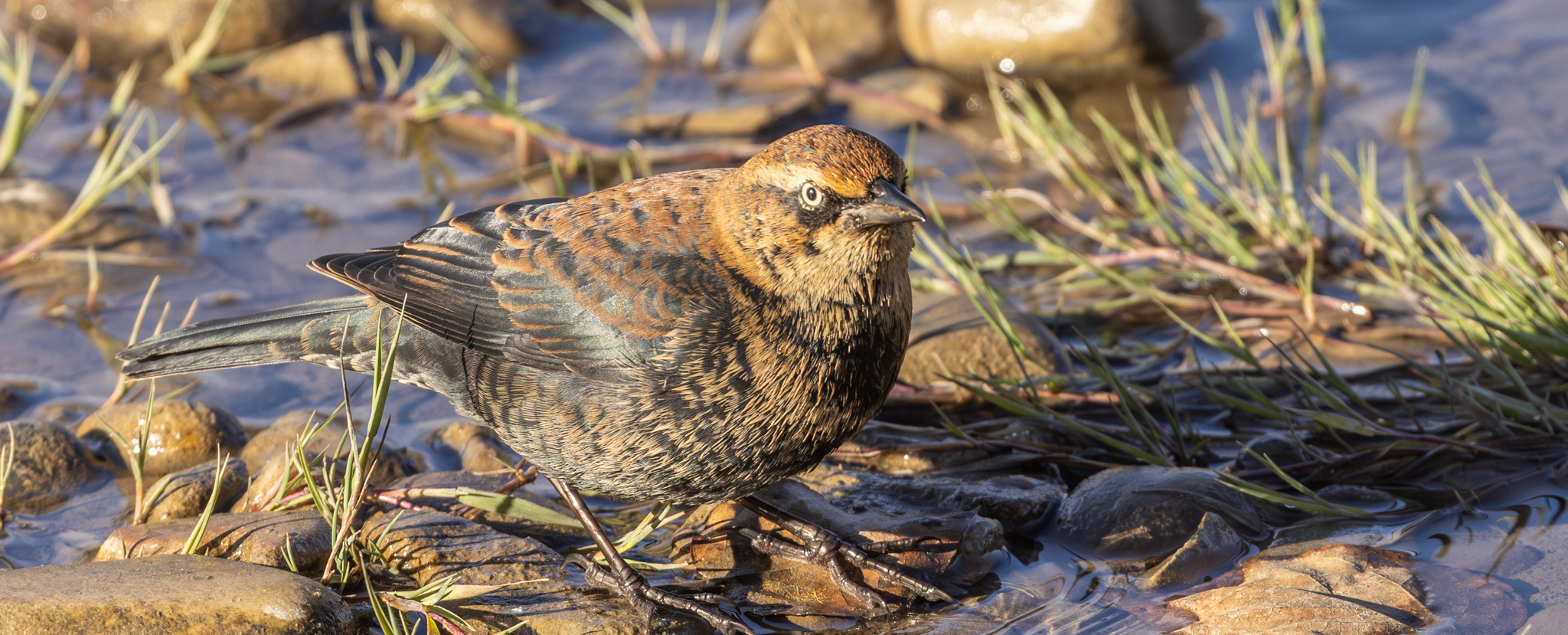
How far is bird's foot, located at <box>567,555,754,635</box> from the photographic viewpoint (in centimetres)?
404

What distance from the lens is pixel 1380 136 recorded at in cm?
750

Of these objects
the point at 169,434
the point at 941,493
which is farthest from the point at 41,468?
the point at 941,493

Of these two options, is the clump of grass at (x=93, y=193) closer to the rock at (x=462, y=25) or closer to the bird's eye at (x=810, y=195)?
the rock at (x=462, y=25)

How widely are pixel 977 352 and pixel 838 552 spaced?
4.36 ft

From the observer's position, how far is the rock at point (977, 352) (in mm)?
5277

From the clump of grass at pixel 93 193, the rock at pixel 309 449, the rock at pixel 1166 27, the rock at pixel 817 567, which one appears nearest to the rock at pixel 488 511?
the rock at pixel 309 449

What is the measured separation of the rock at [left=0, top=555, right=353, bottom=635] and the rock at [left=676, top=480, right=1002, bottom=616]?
3.85ft

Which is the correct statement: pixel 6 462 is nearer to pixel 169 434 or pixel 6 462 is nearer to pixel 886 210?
pixel 169 434

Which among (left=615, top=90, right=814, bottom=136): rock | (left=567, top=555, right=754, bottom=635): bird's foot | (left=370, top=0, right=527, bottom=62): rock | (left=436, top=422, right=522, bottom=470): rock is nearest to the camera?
(left=567, top=555, right=754, bottom=635): bird's foot

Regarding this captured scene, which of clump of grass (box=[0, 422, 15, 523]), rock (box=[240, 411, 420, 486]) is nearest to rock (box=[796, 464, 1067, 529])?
rock (box=[240, 411, 420, 486])

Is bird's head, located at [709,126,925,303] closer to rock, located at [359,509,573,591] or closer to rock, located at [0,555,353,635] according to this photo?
rock, located at [359,509,573,591]

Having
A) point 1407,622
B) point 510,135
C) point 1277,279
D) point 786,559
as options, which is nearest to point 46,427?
point 786,559

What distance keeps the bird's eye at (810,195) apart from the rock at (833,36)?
493 centimetres

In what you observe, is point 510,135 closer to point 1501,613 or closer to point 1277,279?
point 1277,279
